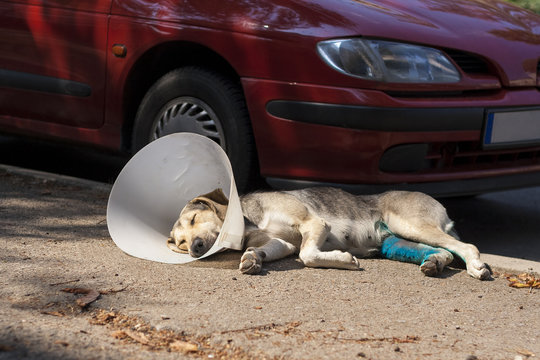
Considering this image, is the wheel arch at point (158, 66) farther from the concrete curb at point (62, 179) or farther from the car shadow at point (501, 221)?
the car shadow at point (501, 221)

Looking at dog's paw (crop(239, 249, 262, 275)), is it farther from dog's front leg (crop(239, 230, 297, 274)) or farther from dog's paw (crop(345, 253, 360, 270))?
dog's paw (crop(345, 253, 360, 270))

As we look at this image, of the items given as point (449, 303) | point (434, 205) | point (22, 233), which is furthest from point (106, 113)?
point (449, 303)

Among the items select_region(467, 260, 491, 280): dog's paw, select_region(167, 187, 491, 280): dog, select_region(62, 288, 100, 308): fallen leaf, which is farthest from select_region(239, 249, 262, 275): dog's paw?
select_region(467, 260, 491, 280): dog's paw

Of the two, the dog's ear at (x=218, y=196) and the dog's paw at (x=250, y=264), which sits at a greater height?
the dog's ear at (x=218, y=196)

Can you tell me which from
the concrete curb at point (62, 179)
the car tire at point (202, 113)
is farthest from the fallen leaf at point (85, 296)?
the concrete curb at point (62, 179)

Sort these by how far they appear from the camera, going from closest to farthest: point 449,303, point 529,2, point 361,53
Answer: point 449,303
point 361,53
point 529,2

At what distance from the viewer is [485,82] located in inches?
169

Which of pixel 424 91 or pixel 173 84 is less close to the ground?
pixel 424 91

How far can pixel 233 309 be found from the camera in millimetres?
3217

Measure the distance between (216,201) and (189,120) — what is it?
22.4 inches

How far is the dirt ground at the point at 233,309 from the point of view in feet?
9.18

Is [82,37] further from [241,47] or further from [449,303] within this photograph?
[449,303]

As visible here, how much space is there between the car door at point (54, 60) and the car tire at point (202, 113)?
0.38 meters

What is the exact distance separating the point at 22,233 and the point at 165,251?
81 centimetres
